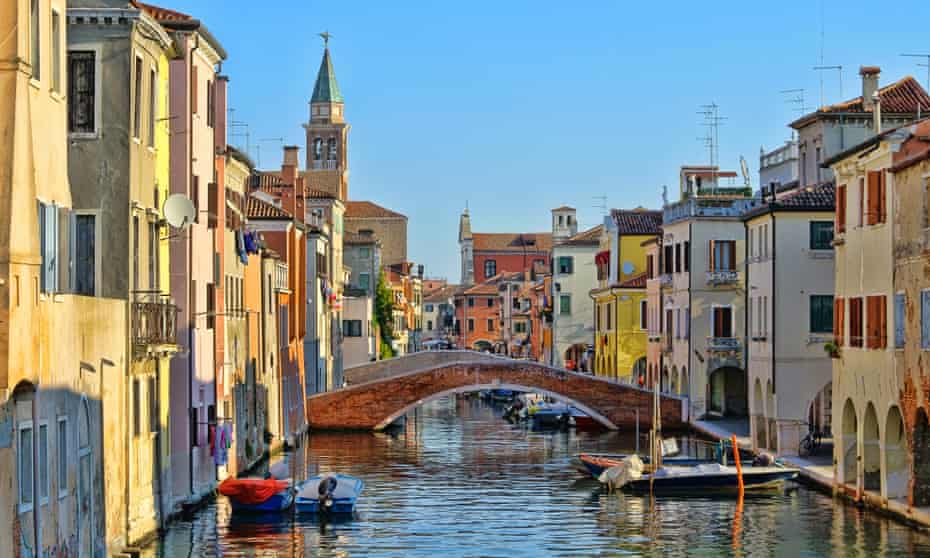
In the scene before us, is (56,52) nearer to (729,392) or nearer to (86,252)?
(86,252)

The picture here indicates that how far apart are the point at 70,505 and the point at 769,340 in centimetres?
2581

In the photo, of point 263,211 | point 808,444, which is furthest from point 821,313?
point 263,211

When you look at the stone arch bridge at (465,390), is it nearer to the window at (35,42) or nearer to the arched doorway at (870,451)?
the arched doorway at (870,451)

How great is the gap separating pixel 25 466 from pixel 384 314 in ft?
251

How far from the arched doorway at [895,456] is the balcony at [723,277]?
79.2 ft

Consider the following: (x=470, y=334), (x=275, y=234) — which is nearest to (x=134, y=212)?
(x=275, y=234)

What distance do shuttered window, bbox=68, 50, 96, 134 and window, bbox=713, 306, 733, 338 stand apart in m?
32.5

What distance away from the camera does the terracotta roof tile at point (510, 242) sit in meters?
149

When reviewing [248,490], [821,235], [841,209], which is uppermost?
[841,209]

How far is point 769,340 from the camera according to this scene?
42688 millimetres

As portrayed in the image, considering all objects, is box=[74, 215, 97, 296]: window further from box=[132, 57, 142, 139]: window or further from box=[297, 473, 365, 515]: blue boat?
box=[297, 473, 365, 515]: blue boat

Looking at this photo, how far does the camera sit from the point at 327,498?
1296 inches

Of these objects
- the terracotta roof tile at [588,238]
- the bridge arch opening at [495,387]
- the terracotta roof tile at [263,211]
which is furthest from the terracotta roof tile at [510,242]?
the terracotta roof tile at [263,211]

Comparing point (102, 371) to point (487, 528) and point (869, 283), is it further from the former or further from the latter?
point (869, 283)
